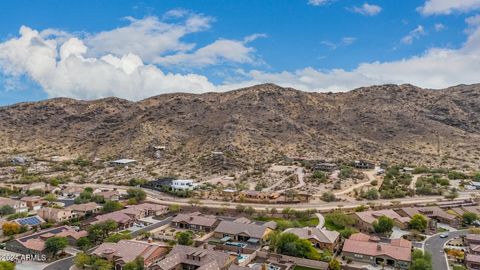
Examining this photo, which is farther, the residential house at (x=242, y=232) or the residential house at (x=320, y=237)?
the residential house at (x=242, y=232)

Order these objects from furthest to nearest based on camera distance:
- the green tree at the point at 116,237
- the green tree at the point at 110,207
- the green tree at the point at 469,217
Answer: the green tree at the point at 110,207
the green tree at the point at 469,217
the green tree at the point at 116,237

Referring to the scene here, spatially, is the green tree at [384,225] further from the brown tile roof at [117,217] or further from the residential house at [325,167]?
the residential house at [325,167]

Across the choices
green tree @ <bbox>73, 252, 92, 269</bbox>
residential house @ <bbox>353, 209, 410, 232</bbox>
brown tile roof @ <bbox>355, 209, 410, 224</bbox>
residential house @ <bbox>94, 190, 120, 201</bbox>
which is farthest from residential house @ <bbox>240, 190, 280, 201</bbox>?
green tree @ <bbox>73, 252, 92, 269</bbox>

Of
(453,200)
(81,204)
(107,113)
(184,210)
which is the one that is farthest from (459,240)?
(107,113)

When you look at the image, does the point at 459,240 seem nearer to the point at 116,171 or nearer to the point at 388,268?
the point at 388,268

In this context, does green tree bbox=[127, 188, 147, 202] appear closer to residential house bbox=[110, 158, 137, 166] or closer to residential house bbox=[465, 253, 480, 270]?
residential house bbox=[110, 158, 137, 166]

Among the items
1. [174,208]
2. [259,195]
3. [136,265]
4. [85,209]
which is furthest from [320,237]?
[85,209]

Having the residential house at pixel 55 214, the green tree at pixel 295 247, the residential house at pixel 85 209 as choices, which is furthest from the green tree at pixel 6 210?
the green tree at pixel 295 247
